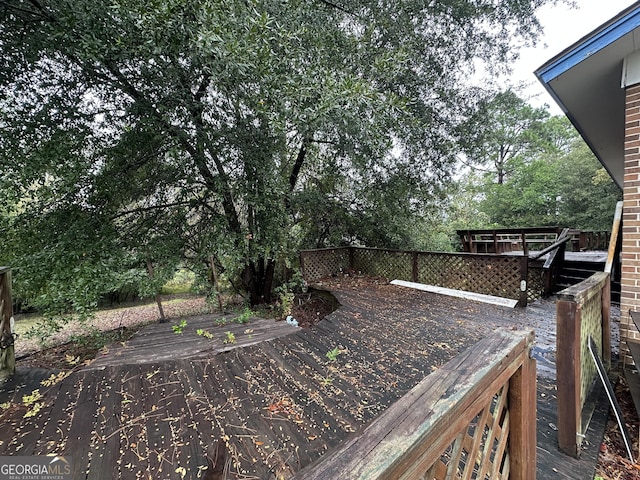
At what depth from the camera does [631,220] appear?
255cm

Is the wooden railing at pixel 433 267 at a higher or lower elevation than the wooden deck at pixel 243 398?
higher

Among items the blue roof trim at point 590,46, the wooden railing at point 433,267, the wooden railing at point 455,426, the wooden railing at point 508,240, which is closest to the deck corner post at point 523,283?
the wooden railing at point 433,267

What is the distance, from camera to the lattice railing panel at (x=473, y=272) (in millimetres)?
5180

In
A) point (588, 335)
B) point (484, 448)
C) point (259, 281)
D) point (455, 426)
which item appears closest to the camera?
point (455, 426)

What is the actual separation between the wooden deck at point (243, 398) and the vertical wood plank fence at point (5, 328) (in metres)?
0.63

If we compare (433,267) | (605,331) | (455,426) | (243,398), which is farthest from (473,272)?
(455,426)

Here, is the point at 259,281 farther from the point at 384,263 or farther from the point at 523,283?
the point at 523,283

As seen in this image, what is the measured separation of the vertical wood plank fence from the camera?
9.09 ft

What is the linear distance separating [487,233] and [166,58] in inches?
387

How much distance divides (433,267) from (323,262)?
293 centimetres

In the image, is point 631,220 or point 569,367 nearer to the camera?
point 569,367

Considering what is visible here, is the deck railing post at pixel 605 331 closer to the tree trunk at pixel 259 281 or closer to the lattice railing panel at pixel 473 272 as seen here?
the lattice railing panel at pixel 473 272

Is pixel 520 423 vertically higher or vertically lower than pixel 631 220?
lower

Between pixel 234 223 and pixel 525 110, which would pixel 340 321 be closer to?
pixel 234 223
